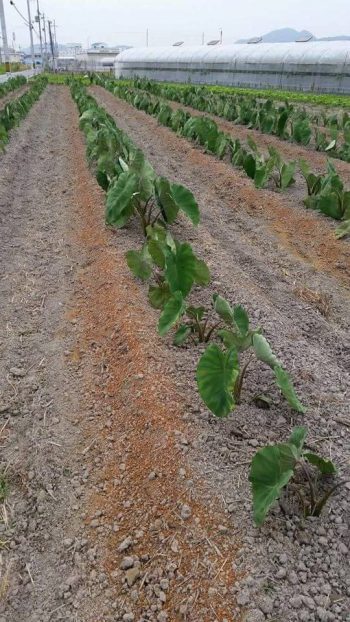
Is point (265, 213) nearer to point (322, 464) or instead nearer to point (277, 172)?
point (277, 172)

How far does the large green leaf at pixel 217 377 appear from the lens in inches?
98.0

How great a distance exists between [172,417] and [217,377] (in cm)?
43

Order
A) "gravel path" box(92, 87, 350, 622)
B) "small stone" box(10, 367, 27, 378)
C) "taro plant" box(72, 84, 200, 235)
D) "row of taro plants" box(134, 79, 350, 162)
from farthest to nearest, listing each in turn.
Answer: "row of taro plants" box(134, 79, 350, 162)
"taro plant" box(72, 84, 200, 235)
"small stone" box(10, 367, 27, 378)
"gravel path" box(92, 87, 350, 622)

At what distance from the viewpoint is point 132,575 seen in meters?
2.15

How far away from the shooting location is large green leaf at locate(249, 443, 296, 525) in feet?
6.93

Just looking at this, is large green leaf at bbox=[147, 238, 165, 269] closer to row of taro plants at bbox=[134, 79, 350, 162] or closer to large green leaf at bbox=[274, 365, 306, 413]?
large green leaf at bbox=[274, 365, 306, 413]

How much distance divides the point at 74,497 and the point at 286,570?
106 cm

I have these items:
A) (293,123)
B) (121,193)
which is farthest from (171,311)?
(293,123)

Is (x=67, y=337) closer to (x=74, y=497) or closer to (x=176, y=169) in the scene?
(x=74, y=497)

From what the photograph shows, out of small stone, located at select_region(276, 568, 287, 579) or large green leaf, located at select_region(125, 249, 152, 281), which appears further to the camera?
large green leaf, located at select_region(125, 249, 152, 281)

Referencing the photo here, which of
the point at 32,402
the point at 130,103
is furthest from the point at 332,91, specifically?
the point at 32,402

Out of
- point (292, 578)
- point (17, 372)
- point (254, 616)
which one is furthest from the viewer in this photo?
point (17, 372)

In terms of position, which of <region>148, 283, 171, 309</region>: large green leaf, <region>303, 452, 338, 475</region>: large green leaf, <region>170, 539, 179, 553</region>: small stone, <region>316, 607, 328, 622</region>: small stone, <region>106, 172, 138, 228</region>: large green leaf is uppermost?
<region>106, 172, 138, 228</region>: large green leaf

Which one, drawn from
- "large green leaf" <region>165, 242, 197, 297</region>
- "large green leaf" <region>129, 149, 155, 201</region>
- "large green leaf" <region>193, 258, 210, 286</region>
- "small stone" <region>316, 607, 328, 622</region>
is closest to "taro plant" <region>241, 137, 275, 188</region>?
"large green leaf" <region>129, 149, 155, 201</region>
